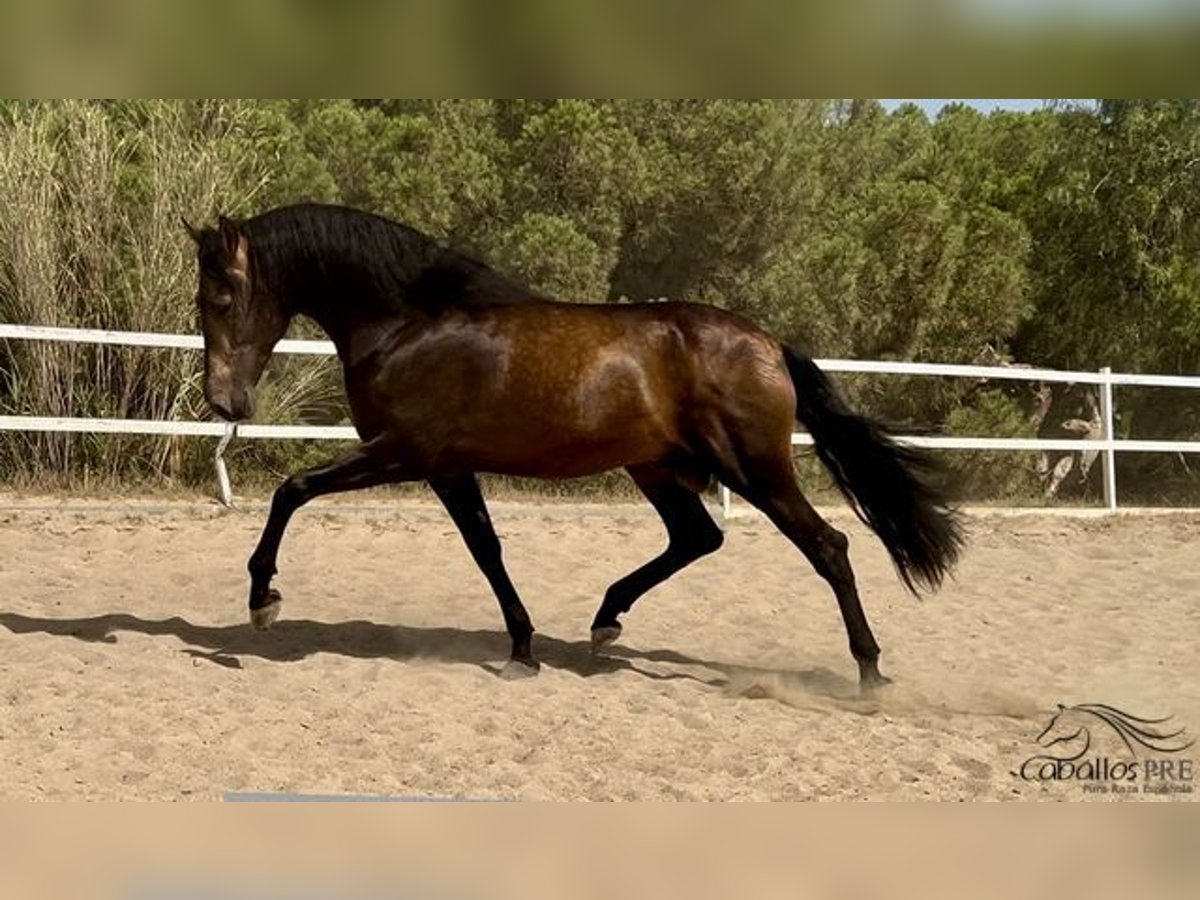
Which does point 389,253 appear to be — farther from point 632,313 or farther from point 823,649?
point 823,649

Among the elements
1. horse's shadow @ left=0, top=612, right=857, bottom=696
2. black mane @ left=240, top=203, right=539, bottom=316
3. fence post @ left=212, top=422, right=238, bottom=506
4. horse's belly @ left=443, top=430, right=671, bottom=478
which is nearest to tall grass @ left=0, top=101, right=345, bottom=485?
fence post @ left=212, top=422, right=238, bottom=506

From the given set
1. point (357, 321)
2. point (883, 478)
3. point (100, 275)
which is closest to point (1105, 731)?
point (883, 478)

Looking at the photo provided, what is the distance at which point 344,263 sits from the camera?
19.9ft

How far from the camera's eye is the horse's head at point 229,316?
588cm

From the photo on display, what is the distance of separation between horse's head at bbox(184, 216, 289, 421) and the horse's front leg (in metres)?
0.39

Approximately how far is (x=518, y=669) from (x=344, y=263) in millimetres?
1928

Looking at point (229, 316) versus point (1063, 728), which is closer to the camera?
point (1063, 728)

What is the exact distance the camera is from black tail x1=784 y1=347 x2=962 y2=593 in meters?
6.18

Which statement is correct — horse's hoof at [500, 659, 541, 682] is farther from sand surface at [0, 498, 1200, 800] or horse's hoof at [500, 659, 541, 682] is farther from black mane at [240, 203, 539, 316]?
black mane at [240, 203, 539, 316]

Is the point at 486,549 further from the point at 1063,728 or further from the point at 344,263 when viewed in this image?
the point at 1063,728

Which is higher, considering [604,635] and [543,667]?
[604,635]

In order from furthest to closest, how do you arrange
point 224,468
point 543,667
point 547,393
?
point 224,468 < point 543,667 < point 547,393

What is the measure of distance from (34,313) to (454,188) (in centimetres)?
485

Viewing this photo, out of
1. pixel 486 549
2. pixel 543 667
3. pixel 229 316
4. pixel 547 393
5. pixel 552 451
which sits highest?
pixel 229 316
